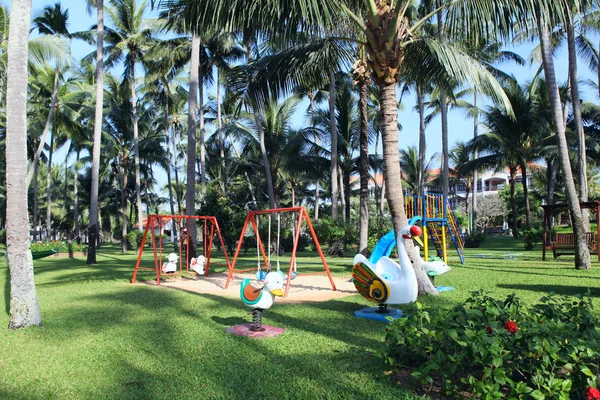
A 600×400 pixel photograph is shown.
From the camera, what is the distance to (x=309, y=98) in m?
27.8

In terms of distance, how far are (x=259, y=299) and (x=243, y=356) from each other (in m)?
0.85

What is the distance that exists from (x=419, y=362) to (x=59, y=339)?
448 centimetres

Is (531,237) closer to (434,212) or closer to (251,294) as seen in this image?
(434,212)

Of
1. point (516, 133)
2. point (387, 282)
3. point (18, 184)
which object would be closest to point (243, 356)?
point (387, 282)

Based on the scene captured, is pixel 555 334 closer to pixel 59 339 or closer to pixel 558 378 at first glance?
pixel 558 378

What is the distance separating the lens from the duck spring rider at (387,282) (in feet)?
20.1

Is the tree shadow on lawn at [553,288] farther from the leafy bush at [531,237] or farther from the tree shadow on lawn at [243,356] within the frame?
the leafy bush at [531,237]

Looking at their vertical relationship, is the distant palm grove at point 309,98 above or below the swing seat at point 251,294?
above

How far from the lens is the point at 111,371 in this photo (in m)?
4.42

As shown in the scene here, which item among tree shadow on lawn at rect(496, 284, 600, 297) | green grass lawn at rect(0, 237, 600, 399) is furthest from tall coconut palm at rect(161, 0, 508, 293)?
green grass lawn at rect(0, 237, 600, 399)

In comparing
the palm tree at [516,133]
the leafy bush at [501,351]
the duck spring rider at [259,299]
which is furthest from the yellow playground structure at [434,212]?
the palm tree at [516,133]

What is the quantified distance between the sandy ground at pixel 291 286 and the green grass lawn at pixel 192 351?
0.64 metres

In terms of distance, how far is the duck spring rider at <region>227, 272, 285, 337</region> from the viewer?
5.55 meters

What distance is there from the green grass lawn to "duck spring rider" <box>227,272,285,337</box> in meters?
0.25
